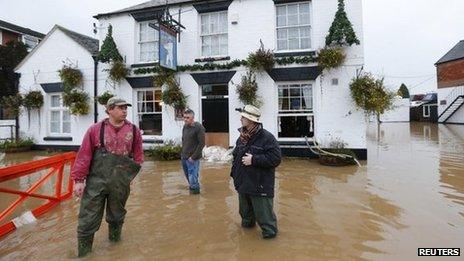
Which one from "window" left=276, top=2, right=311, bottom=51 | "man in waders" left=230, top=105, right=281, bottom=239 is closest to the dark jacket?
"man in waders" left=230, top=105, right=281, bottom=239

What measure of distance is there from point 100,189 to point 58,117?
41.3 feet

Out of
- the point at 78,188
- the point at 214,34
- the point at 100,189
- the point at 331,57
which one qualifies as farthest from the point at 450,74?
the point at 78,188

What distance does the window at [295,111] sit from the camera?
11.8 metres

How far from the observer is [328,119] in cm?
1134

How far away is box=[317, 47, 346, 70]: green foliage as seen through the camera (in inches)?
423

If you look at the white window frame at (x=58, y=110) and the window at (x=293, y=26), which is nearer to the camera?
the window at (x=293, y=26)

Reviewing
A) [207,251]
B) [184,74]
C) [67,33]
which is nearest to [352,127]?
[184,74]

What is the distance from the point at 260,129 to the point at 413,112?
38714 mm

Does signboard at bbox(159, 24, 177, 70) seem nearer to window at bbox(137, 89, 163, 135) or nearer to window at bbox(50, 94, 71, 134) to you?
window at bbox(137, 89, 163, 135)

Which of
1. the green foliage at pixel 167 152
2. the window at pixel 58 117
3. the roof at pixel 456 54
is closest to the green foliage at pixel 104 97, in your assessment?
the window at pixel 58 117

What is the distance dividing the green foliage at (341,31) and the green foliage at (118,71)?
7672mm

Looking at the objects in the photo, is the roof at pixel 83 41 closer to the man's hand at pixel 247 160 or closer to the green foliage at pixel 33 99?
the green foliage at pixel 33 99

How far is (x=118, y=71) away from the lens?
42.5 ft

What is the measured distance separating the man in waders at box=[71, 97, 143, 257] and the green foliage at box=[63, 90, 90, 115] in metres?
10.4
